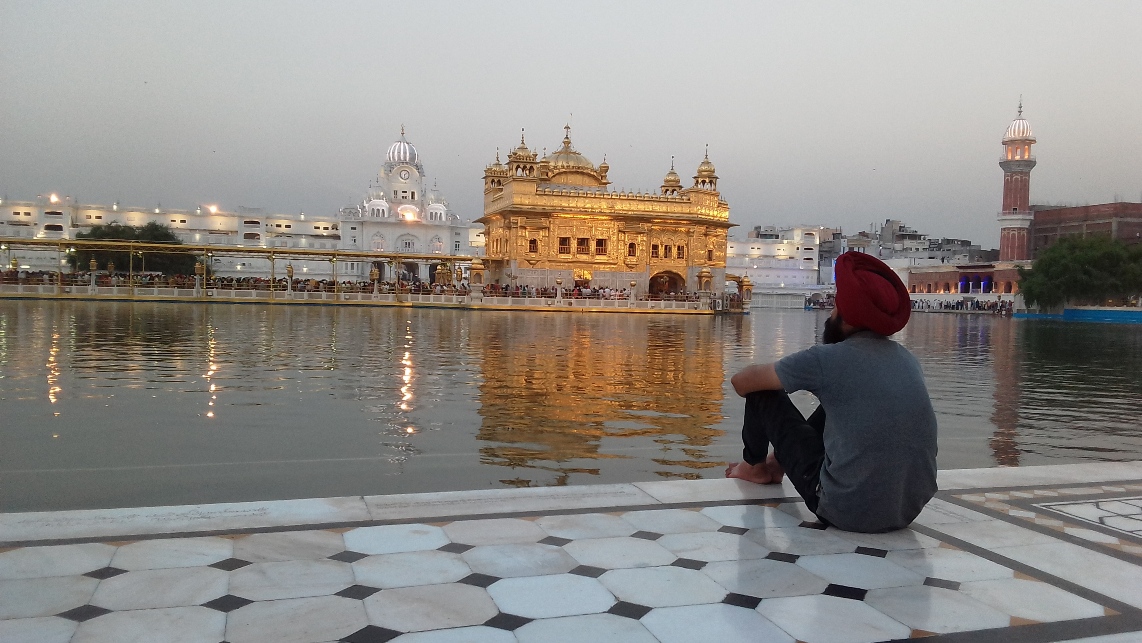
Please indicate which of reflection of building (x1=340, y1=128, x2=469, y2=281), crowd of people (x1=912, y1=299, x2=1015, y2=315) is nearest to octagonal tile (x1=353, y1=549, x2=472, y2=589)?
crowd of people (x1=912, y1=299, x2=1015, y2=315)

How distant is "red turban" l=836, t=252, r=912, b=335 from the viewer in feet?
11.2

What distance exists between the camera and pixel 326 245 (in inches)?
3103

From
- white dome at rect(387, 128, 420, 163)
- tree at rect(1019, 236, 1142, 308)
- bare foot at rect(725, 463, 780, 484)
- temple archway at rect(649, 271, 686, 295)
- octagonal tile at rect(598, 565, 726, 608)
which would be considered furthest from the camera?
white dome at rect(387, 128, 420, 163)

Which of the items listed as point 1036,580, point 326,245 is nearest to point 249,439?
point 1036,580

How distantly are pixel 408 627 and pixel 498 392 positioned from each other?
6.38 m

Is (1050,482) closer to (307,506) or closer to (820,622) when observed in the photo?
(820,622)

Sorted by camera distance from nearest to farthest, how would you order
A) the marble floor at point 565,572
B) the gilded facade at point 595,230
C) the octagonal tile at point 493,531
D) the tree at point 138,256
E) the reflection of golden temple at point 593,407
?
the marble floor at point 565,572 < the octagonal tile at point 493,531 < the reflection of golden temple at point 593,407 < the gilded facade at point 595,230 < the tree at point 138,256

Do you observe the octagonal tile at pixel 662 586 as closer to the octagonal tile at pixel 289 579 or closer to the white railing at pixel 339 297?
the octagonal tile at pixel 289 579

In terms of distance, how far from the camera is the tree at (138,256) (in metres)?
53.0

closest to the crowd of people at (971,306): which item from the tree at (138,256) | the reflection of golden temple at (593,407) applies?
the reflection of golden temple at (593,407)

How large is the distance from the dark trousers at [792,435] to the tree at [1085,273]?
4905cm

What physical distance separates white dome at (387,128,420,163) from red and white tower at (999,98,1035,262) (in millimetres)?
54210

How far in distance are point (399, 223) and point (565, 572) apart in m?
77.6

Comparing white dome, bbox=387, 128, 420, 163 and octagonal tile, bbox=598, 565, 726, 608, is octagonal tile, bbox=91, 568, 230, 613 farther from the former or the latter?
white dome, bbox=387, 128, 420, 163
